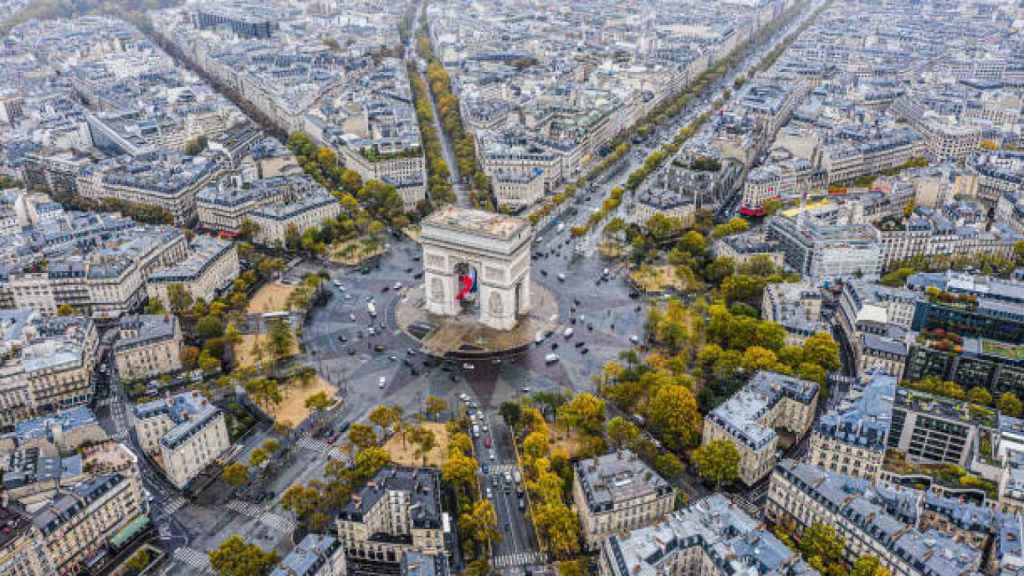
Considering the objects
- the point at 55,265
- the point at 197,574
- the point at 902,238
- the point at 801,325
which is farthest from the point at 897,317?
the point at 55,265

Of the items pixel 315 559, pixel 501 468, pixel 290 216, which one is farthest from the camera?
pixel 290 216

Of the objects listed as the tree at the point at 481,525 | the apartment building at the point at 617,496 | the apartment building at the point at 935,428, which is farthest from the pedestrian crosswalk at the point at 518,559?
the apartment building at the point at 935,428

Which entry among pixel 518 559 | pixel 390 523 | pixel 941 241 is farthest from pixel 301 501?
pixel 941 241

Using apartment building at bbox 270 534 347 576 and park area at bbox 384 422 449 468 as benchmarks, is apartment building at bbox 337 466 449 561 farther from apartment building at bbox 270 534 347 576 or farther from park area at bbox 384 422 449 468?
park area at bbox 384 422 449 468

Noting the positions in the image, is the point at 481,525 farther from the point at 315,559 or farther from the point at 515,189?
the point at 515,189

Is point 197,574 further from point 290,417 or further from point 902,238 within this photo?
point 902,238

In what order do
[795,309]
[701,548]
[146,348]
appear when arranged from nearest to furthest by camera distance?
[701,548]
[146,348]
[795,309]

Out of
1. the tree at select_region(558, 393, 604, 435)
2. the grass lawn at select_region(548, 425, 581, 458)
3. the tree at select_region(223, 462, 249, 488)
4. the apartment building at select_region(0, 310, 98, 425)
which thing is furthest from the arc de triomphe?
the apartment building at select_region(0, 310, 98, 425)
